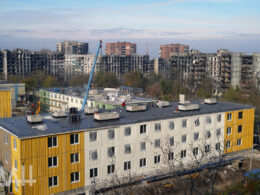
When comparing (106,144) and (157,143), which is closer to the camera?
(106,144)

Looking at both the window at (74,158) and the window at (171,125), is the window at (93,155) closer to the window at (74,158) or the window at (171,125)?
the window at (74,158)

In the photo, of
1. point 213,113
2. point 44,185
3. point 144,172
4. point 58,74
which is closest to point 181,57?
point 58,74

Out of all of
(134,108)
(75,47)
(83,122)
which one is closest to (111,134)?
(83,122)

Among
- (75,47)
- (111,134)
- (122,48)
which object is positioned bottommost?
(111,134)

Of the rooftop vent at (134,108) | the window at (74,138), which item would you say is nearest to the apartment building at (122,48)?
the rooftop vent at (134,108)

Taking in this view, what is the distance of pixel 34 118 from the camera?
497 inches

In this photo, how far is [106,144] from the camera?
42.5ft

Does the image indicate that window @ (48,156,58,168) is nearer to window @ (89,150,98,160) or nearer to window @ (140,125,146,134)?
window @ (89,150,98,160)

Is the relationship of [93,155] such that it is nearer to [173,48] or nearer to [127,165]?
[127,165]

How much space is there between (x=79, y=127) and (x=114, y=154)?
1874 mm

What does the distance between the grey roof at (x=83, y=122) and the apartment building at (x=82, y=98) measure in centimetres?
632

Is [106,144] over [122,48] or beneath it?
beneath

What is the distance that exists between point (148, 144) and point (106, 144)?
6.79 feet

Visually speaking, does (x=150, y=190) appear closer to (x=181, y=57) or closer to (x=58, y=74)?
(x=181, y=57)
